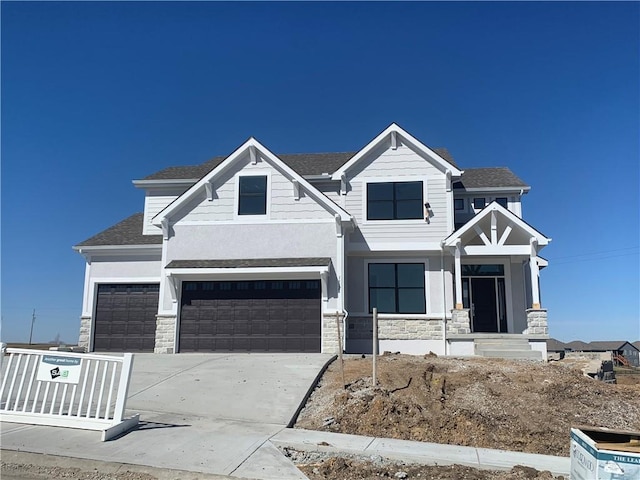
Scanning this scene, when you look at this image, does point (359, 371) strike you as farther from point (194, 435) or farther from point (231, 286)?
point (231, 286)

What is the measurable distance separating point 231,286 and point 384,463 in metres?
11.1

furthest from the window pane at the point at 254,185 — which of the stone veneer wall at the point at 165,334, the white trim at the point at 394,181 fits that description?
the stone veneer wall at the point at 165,334

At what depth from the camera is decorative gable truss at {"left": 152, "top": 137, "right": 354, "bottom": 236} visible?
1758 cm

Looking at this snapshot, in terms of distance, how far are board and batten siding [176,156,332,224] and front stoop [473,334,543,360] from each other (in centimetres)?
645

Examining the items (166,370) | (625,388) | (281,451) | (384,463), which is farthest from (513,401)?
(166,370)

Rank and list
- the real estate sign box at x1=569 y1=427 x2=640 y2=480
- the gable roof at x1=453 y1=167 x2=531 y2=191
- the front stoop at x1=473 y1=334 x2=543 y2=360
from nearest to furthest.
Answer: the real estate sign box at x1=569 y1=427 x2=640 y2=480 → the front stoop at x1=473 y1=334 x2=543 y2=360 → the gable roof at x1=453 y1=167 x2=531 y2=191

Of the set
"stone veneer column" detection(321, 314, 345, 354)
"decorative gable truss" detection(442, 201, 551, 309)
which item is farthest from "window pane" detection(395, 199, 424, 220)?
"stone veneer column" detection(321, 314, 345, 354)

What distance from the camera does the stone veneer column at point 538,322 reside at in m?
16.1

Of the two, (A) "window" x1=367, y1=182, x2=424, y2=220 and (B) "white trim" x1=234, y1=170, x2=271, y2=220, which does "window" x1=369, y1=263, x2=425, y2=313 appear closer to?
(A) "window" x1=367, y1=182, x2=424, y2=220

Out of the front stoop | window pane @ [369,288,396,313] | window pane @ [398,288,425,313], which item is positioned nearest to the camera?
the front stoop

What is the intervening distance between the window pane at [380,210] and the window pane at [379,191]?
191mm

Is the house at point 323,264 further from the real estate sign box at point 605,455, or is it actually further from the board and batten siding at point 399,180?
the real estate sign box at point 605,455

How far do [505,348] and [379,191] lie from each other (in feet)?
23.1

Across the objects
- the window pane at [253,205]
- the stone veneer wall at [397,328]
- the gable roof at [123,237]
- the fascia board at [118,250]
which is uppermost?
the window pane at [253,205]
